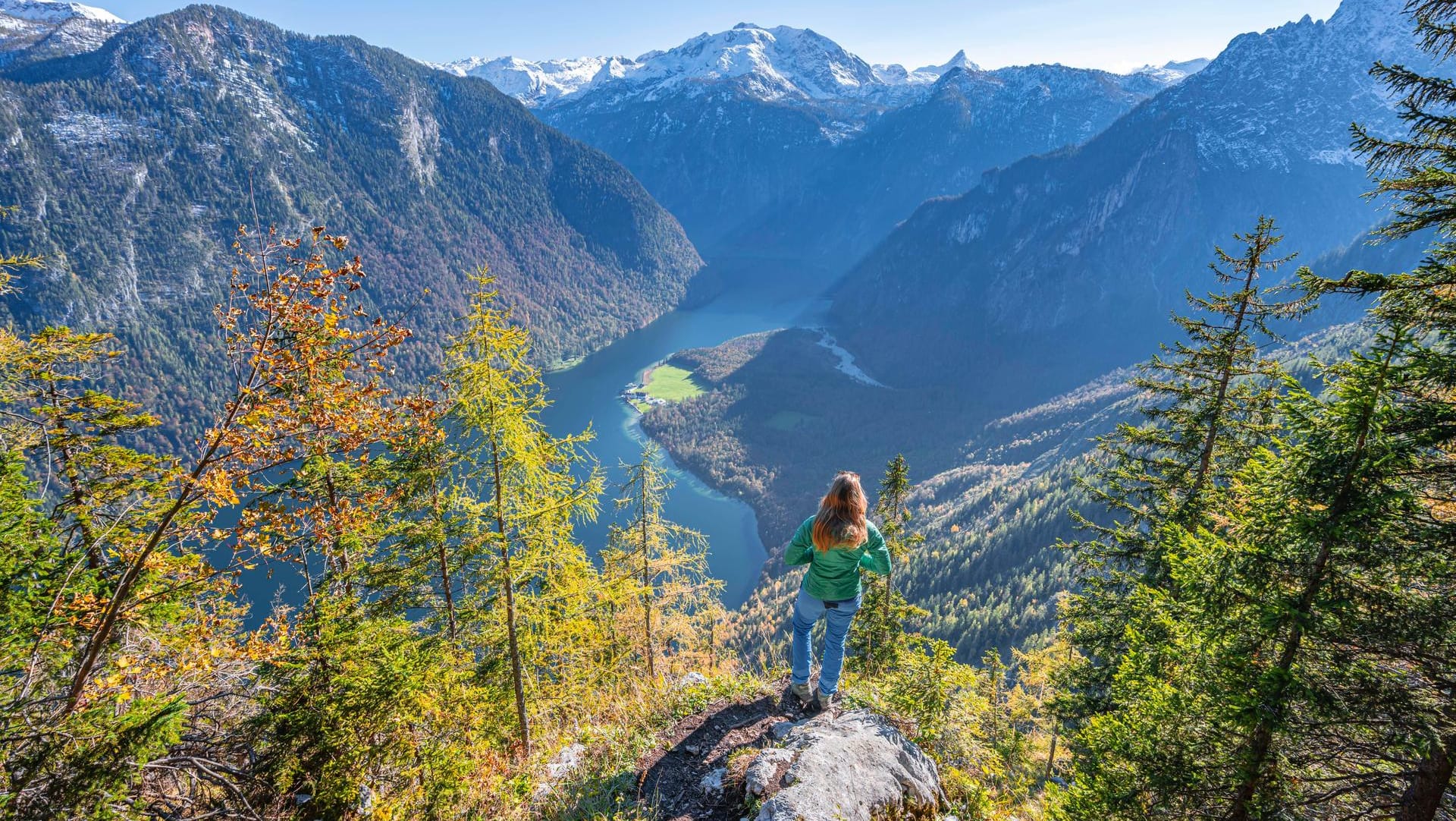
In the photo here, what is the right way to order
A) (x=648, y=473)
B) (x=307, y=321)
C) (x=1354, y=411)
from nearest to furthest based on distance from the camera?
1. (x=307, y=321)
2. (x=1354, y=411)
3. (x=648, y=473)

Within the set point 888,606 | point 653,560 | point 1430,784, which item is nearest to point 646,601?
point 653,560

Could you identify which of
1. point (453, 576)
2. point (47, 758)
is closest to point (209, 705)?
point (453, 576)

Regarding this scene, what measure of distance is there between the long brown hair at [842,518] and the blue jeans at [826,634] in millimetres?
1074

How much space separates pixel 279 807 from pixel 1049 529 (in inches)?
4924

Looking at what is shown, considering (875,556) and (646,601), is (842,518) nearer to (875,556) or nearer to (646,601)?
(875,556)

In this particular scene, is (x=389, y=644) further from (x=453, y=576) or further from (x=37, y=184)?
(x=37, y=184)

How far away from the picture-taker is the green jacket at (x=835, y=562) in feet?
25.0

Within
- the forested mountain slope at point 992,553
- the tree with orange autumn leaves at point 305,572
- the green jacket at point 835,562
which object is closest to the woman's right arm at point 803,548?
the green jacket at point 835,562

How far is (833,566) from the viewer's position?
770cm

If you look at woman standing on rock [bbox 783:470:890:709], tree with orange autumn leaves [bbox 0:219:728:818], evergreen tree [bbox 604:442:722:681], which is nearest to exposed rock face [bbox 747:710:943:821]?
woman standing on rock [bbox 783:470:890:709]

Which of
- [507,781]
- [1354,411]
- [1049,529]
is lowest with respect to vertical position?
[1049,529]

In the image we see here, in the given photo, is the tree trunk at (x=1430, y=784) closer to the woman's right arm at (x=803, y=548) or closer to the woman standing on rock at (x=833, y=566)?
the woman standing on rock at (x=833, y=566)

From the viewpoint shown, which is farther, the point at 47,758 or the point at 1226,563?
the point at 1226,563

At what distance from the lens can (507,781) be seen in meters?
8.75
